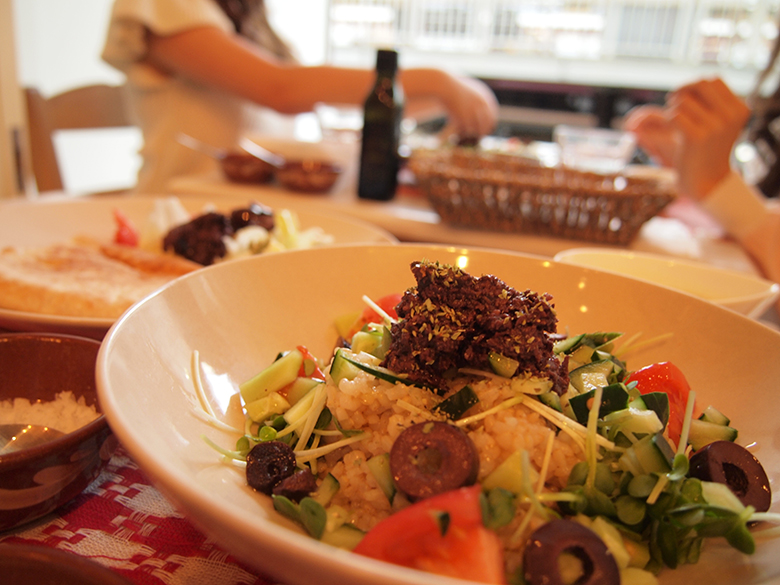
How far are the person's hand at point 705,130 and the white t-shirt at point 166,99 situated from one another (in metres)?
2.32

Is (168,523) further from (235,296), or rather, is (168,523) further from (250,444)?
(235,296)

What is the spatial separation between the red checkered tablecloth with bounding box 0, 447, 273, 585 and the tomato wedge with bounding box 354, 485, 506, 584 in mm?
175

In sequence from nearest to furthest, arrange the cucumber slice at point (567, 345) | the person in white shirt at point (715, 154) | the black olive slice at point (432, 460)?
the black olive slice at point (432, 460) → the cucumber slice at point (567, 345) → the person in white shirt at point (715, 154)

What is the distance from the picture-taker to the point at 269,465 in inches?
23.1

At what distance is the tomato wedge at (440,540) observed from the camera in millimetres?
460

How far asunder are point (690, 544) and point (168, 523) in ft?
1.85

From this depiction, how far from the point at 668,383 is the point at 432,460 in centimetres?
40

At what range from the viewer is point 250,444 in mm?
651

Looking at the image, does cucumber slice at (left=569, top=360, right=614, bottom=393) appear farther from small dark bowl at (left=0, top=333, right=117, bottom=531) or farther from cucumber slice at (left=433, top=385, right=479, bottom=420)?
small dark bowl at (left=0, top=333, right=117, bottom=531)

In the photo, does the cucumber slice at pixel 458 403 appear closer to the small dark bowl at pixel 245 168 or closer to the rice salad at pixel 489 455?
the rice salad at pixel 489 455

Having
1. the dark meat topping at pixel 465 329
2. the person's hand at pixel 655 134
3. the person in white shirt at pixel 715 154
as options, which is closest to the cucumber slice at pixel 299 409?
the dark meat topping at pixel 465 329

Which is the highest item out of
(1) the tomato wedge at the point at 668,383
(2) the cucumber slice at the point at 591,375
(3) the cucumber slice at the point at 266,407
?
(2) the cucumber slice at the point at 591,375

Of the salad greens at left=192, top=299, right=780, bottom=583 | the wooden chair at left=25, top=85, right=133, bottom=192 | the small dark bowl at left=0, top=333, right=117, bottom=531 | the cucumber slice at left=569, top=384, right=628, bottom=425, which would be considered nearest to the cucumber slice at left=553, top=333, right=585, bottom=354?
the salad greens at left=192, top=299, right=780, bottom=583

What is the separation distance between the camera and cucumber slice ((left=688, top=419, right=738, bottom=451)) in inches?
26.3
